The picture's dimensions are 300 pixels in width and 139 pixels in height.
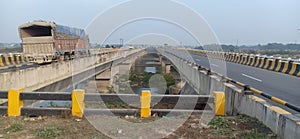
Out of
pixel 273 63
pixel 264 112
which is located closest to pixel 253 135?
pixel 264 112

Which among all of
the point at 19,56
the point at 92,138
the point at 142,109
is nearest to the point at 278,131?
the point at 142,109

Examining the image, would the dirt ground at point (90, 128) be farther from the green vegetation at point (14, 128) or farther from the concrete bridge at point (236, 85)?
the concrete bridge at point (236, 85)

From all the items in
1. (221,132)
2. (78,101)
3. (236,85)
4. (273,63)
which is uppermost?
(273,63)

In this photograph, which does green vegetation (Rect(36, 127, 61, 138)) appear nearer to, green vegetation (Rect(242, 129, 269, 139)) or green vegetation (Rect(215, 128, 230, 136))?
green vegetation (Rect(215, 128, 230, 136))

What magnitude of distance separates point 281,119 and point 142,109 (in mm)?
2939

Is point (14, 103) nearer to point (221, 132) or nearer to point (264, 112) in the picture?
point (221, 132)

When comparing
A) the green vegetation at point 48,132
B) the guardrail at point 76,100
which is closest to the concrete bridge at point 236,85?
the guardrail at point 76,100

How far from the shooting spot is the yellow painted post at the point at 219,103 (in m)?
5.70

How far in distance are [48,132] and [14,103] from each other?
1.70 meters

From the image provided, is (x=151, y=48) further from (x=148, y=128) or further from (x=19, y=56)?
(x=148, y=128)

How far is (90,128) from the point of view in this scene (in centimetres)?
490

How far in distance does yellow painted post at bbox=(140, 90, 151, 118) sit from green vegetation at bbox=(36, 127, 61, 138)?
1.94 metres

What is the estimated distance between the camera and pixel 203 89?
930 centimetres

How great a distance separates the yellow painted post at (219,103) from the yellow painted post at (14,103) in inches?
189
